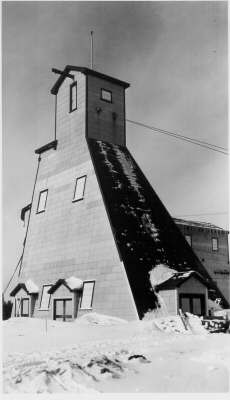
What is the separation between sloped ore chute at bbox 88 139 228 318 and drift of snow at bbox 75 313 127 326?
131 centimetres

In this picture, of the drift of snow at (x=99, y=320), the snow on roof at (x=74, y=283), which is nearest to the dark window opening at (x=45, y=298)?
the snow on roof at (x=74, y=283)

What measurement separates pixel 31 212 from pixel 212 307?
49.3 feet

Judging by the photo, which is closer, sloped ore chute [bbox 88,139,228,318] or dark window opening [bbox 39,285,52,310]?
sloped ore chute [bbox 88,139,228,318]

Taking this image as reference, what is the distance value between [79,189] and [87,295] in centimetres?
726

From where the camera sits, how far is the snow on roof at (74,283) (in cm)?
2552

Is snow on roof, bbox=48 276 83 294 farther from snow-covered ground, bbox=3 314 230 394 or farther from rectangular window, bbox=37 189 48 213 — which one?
rectangular window, bbox=37 189 48 213

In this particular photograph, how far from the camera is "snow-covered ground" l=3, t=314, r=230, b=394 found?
1049 cm

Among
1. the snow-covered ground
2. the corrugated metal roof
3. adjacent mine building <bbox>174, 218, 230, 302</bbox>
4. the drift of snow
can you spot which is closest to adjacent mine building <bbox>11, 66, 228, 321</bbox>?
the drift of snow

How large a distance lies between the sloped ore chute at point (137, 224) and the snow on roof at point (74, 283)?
339cm

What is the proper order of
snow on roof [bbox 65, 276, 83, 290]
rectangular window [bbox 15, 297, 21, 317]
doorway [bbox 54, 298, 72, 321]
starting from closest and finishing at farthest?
snow on roof [bbox 65, 276, 83, 290] < doorway [bbox 54, 298, 72, 321] < rectangular window [bbox 15, 297, 21, 317]

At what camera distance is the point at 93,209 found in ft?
89.1

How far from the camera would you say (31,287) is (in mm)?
29000

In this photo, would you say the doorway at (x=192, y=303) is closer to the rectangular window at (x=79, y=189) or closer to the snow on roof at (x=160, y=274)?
the snow on roof at (x=160, y=274)

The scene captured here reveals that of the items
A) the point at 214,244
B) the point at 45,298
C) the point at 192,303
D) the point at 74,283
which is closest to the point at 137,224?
the point at 74,283
